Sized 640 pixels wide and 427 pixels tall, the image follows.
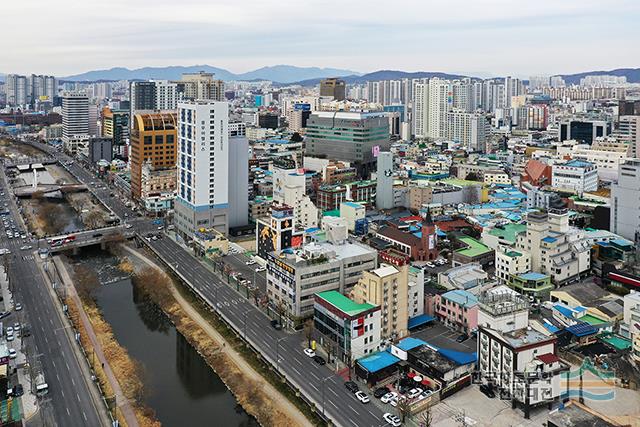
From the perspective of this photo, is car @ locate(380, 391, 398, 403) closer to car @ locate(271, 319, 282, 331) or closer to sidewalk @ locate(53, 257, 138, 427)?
car @ locate(271, 319, 282, 331)

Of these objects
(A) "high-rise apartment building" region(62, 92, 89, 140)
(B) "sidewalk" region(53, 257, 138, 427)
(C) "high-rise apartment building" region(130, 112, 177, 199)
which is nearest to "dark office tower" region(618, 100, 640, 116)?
(C) "high-rise apartment building" region(130, 112, 177, 199)

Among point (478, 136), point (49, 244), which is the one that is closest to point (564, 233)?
point (49, 244)

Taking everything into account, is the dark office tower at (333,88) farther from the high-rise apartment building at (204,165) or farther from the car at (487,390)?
the car at (487,390)

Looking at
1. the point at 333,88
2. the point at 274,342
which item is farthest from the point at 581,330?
the point at 333,88

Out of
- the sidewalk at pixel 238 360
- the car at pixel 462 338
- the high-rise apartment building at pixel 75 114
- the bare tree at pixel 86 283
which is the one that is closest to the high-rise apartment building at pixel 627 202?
the car at pixel 462 338

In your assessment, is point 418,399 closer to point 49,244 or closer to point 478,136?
point 49,244

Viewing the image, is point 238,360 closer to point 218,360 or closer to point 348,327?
point 218,360
